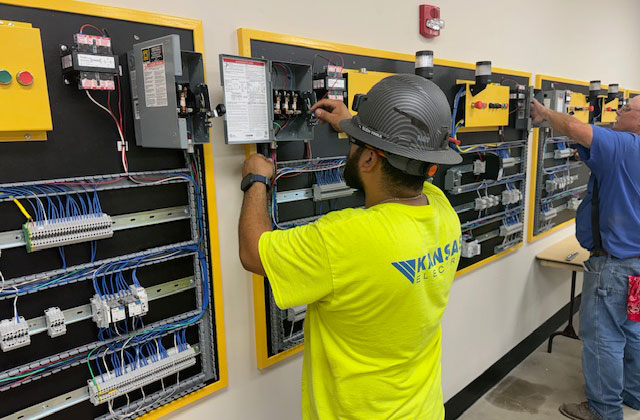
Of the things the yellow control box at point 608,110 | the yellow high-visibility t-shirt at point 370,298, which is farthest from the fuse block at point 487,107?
the yellow control box at point 608,110

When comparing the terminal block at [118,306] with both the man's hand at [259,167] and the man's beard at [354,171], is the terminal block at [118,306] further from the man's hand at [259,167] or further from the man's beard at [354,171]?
the man's beard at [354,171]

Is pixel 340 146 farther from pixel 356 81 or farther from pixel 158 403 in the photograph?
pixel 158 403

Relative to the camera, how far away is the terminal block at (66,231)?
115 cm

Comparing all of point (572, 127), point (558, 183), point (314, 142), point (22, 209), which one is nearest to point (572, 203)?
point (558, 183)

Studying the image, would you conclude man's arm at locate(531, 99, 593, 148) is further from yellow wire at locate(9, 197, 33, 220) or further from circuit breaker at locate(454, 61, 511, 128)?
yellow wire at locate(9, 197, 33, 220)

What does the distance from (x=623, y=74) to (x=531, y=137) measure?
2.36 metres

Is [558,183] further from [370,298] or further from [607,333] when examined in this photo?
[370,298]

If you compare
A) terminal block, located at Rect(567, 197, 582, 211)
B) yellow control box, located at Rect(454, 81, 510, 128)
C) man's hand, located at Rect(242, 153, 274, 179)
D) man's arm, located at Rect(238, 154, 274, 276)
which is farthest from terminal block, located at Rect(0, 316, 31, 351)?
terminal block, located at Rect(567, 197, 582, 211)

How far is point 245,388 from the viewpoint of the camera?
1.72m

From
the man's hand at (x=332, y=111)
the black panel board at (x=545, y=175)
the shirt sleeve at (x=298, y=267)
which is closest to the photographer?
the shirt sleeve at (x=298, y=267)

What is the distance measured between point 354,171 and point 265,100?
0.41m

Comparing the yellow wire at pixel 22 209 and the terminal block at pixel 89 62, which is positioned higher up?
the terminal block at pixel 89 62

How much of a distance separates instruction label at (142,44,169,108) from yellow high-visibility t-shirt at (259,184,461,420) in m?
0.50

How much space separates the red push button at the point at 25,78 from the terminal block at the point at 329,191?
1.02 meters
